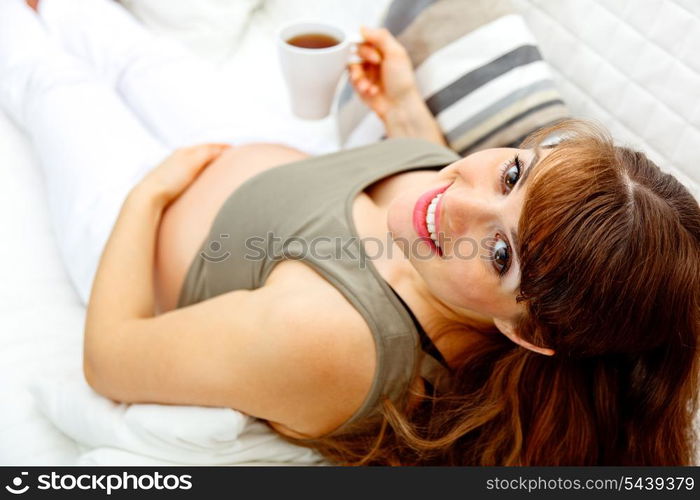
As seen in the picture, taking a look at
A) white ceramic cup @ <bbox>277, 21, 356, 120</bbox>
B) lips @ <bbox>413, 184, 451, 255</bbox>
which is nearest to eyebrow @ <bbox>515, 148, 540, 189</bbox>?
lips @ <bbox>413, 184, 451, 255</bbox>

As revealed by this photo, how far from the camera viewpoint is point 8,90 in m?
1.29

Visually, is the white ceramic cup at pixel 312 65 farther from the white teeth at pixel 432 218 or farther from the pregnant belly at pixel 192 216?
the white teeth at pixel 432 218

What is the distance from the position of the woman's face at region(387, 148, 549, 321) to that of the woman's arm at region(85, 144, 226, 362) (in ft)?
1.45

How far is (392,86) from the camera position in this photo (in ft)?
4.07

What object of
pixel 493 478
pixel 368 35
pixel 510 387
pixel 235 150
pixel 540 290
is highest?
pixel 368 35

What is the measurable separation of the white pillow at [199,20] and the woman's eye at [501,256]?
111cm

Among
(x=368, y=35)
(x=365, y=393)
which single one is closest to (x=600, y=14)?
(x=368, y=35)

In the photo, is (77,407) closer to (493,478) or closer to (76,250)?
(76,250)

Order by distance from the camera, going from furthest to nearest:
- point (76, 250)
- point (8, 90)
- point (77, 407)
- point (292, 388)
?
point (8, 90), point (76, 250), point (77, 407), point (292, 388)

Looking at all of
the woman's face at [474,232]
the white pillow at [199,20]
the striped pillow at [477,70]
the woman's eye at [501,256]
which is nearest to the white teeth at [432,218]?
the woman's face at [474,232]

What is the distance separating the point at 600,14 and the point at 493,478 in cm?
87

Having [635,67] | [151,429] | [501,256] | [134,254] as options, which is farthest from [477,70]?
[151,429]

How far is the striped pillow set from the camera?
1.14 metres

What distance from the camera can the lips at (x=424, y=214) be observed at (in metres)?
0.83
